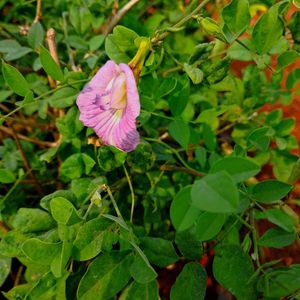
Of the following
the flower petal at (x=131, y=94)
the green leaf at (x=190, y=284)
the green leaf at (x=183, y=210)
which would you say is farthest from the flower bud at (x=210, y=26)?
the green leaf at (x=190, y=284)

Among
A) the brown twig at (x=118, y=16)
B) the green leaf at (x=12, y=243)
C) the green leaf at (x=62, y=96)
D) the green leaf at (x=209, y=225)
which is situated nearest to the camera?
the green leaf at (x=209, y=225)

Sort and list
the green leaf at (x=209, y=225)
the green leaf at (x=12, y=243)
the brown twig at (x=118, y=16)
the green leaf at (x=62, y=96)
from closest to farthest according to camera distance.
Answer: the green leaf at (x=209, y=225) → the green leaf at (x=12, y=243) → the green leaf at (x=62, y=96) → the brown twig at (x=118, y=16)

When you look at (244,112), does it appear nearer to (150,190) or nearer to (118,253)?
(150,190)

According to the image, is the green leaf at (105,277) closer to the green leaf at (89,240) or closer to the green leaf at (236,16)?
the green leaf at (89,240)

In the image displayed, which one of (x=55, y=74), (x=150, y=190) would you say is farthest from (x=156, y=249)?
(x=55, y=74)

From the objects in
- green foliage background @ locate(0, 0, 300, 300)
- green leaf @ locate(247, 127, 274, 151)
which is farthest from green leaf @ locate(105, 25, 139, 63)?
green leaf @ locate(247, 127, 274, 151)

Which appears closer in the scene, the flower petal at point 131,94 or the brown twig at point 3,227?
the flower petal at point 131,94

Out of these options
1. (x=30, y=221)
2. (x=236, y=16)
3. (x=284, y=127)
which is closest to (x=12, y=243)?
(x=30, y=221)
